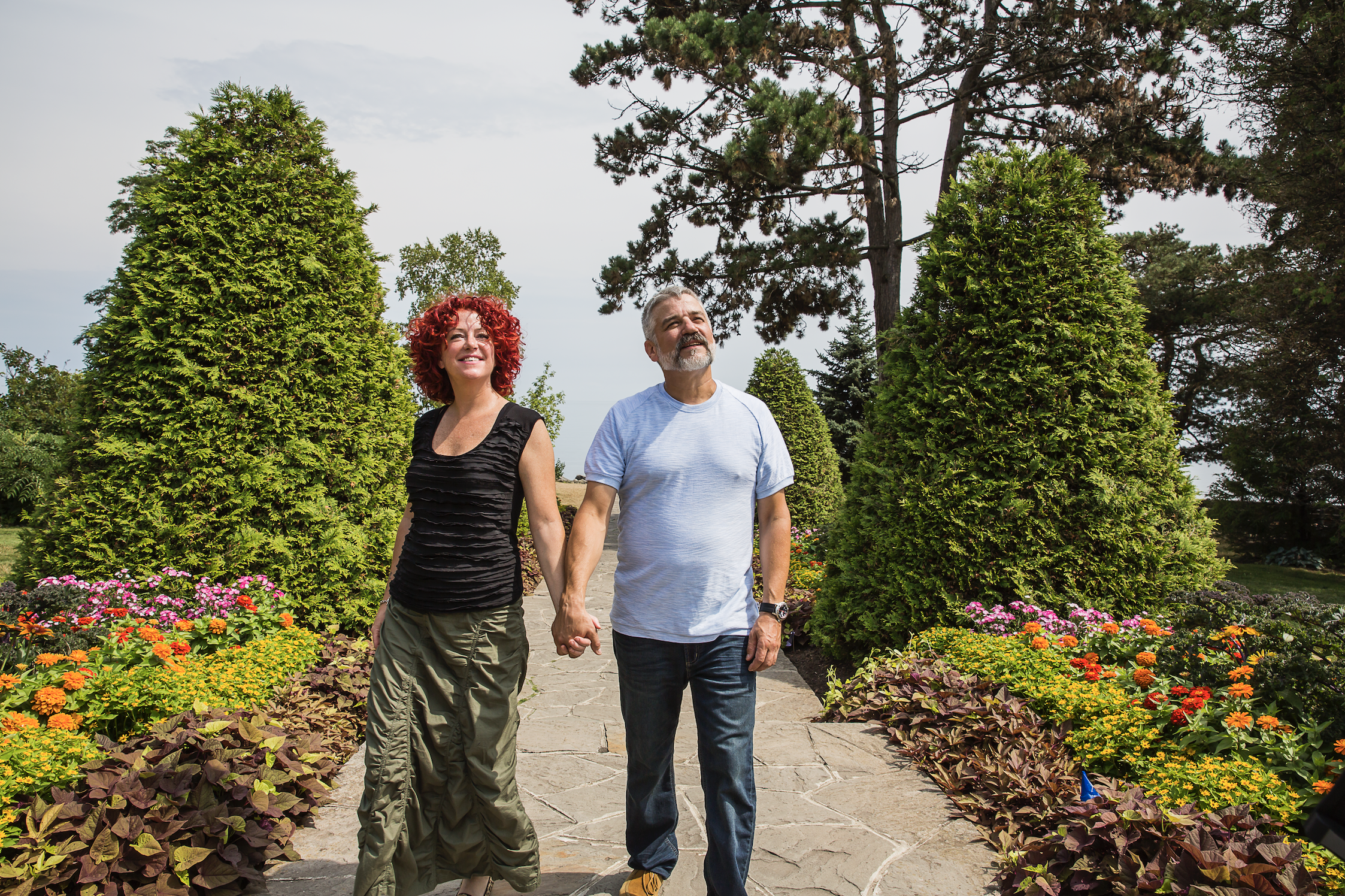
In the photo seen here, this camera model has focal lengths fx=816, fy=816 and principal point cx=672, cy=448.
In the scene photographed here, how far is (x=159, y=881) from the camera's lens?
2.74 m

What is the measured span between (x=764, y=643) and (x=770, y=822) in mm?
1257

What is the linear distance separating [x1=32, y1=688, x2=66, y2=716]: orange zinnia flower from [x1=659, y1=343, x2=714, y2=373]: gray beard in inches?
113

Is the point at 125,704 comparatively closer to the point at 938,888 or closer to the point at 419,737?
the point at 419,737

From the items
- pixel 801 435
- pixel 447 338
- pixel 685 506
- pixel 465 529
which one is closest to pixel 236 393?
pixel 447 338

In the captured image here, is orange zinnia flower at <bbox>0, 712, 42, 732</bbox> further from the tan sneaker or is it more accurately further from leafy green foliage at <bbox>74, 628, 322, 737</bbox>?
the tan sneaker

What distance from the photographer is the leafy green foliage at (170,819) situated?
2.73 metres

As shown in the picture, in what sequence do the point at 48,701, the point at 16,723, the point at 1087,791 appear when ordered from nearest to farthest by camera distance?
the point at 16,723
the point at 1087,791
the point at 48,701

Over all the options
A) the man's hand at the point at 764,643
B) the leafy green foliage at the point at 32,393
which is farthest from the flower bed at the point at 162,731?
the leafy green foliage at the point at 32,393

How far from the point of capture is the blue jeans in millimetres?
2592

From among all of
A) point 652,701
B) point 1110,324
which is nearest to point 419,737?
point 652,701

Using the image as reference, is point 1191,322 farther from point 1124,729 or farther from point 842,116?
point 1124,729

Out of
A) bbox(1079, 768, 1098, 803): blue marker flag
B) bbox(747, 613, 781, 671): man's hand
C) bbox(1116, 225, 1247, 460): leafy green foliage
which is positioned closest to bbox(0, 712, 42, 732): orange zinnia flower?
bbox(747, 613, 781, 671): man's hand

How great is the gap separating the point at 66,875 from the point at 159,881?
303 mm

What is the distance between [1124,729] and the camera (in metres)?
3.57
